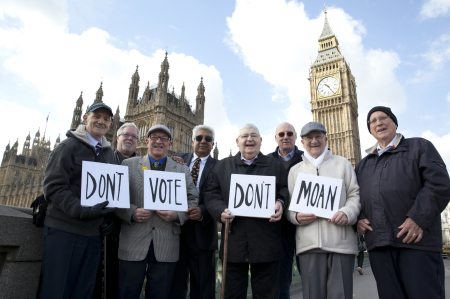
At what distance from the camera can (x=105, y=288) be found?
118 inches

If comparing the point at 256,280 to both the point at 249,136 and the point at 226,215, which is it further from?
the point at 249,136

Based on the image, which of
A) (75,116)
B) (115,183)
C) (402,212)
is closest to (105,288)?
(115,183)

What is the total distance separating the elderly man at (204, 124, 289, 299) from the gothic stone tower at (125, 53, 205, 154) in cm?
2744

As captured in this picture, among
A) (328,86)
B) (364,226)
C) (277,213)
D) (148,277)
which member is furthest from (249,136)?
(328,86)

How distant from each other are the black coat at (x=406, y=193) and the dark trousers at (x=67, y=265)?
2463 mm

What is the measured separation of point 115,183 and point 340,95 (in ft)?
152

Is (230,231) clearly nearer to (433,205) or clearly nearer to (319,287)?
(319,287)

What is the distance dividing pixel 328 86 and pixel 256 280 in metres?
47.6

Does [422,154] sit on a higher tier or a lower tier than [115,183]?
higher

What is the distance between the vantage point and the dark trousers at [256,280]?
269cm

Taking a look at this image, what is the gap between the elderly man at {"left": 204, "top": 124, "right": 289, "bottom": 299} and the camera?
2.69m

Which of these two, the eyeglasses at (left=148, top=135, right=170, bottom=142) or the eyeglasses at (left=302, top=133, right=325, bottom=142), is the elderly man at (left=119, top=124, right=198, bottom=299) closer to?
the eyeglasses at (left=148, top=135, right=170, bottom=142)

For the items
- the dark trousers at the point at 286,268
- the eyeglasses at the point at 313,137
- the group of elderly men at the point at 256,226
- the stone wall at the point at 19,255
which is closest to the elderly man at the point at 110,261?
the group of elderly men at the point at 256,226

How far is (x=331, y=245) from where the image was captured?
2.63 m
